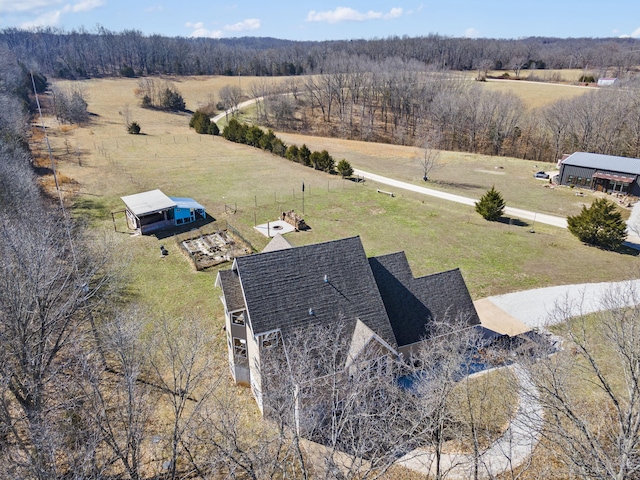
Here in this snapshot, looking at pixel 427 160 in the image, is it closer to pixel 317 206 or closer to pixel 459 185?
pixel 459 185

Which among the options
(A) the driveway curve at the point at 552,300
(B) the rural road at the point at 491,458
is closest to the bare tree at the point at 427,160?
(A) the driveway curve at the point at 552,300

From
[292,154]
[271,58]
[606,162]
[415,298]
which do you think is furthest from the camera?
[271,58]

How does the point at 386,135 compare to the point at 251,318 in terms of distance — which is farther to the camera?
the point at 386,135

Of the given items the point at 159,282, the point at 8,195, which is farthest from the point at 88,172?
the point at 159,282

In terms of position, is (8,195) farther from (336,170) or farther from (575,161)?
(575,161)

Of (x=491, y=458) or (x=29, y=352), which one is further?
(x=491, y=458)

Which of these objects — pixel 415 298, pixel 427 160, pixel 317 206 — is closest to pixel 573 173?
pixel 427 160

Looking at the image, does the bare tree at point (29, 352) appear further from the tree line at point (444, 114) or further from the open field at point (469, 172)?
the tree line at point (444, 114)
